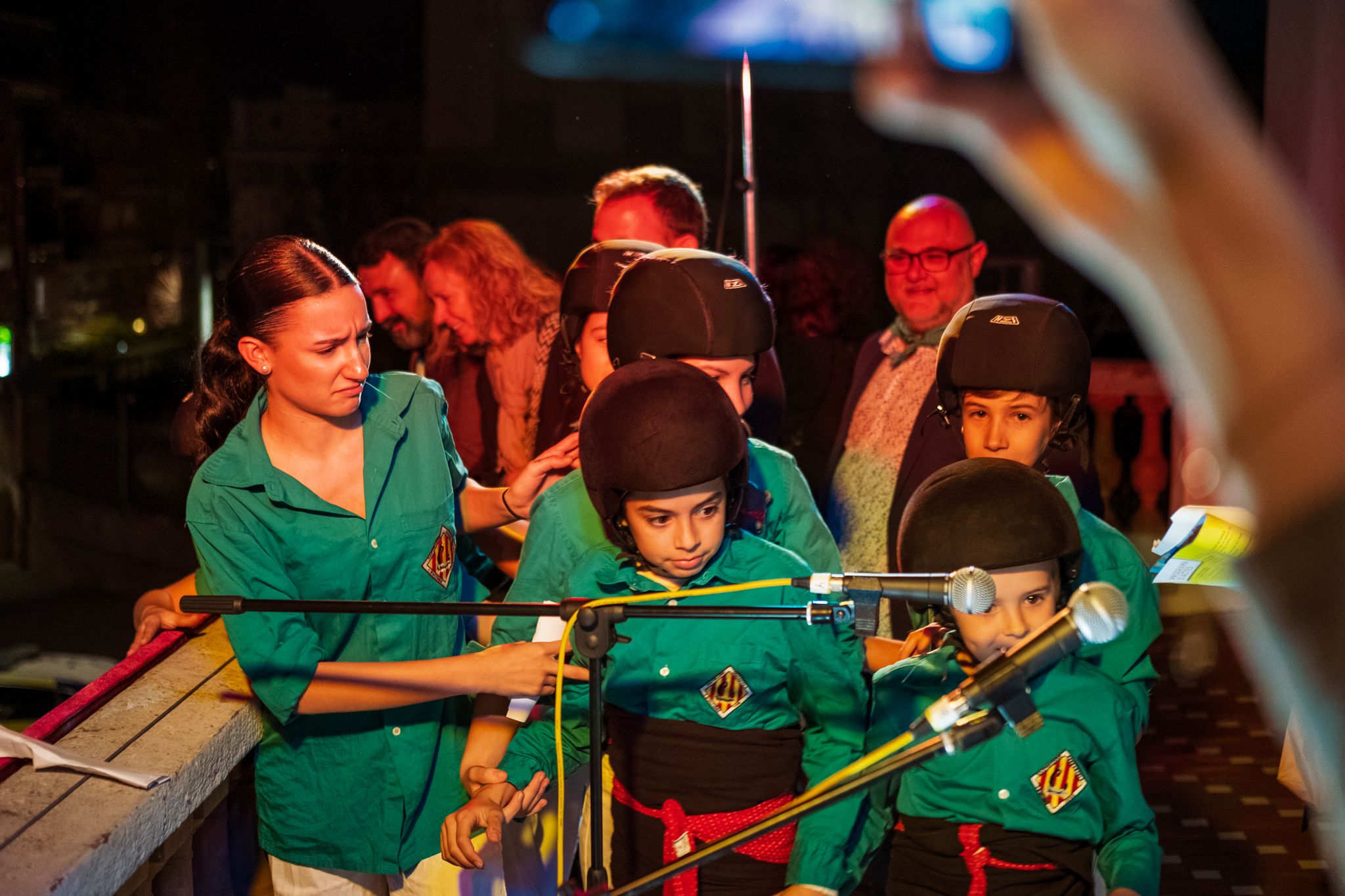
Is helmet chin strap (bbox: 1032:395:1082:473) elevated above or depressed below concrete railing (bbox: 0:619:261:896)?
above

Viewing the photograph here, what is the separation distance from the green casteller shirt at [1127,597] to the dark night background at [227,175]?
18.7 feet

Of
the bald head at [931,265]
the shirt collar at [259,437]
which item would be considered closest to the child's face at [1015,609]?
the shirt collar at [259,437]

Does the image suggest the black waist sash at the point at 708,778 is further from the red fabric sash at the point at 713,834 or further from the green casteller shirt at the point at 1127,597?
the green casteller shirt at the point at 1127,597

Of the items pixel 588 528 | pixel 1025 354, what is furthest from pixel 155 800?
pixel 1025 354

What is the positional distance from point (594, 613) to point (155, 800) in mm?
909

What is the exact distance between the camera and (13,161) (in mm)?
A: 8070

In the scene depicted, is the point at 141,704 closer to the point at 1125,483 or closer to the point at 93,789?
the point at 93,789

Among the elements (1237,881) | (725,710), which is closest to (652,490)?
(725,710)

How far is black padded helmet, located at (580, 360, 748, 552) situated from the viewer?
82.6 inches

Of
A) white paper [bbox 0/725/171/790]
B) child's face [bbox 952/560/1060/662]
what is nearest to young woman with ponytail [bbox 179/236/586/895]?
white paper [bbox 0/725/171/790]

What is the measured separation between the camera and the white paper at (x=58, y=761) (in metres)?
2.05

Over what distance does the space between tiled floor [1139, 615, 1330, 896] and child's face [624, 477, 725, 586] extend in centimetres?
221

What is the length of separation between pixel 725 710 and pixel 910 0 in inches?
67.3

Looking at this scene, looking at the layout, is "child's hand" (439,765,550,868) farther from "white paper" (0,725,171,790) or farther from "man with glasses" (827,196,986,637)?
"man with glasses" (827,196,986,637)
